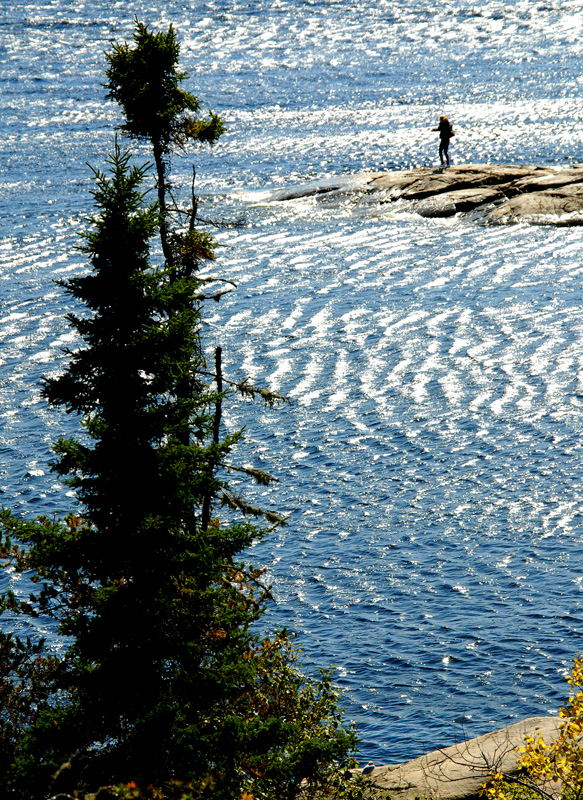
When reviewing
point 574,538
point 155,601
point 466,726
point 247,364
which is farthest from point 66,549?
point 247,364

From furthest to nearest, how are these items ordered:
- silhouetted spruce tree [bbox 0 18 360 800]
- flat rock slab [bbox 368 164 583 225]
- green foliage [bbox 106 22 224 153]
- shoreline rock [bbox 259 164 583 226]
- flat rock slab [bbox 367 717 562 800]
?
shoreline rock [bbox 259 164 583 226]
flat rock slab [bbox 368 164 583 225]
green foliage [bbox 106 22 224 153]
flat rock slab [bbox 367 717 562 800]
silhouetted spruce tree [bbox 0 18 360 800]

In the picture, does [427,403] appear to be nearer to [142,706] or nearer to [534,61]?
[142,706]

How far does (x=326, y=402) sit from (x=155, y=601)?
2669 centimetres

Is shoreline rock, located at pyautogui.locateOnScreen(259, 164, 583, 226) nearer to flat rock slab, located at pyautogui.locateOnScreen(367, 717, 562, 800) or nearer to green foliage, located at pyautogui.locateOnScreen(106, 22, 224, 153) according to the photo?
green foliage, located at pyautogui.locateOnScreen(106, 22, 224, 153)

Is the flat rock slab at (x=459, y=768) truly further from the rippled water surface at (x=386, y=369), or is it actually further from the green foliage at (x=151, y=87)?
the green foliage at (x=151, y=87)

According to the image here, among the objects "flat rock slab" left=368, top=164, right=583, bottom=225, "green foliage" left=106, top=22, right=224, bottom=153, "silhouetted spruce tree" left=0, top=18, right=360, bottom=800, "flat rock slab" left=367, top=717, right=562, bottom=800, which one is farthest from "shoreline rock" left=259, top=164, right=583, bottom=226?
"silhouetted spruce tree" left=0, top=18, right=360, bottom=800

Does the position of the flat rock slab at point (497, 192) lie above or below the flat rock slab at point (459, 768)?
above

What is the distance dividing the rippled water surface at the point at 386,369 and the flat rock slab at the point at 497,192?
1945mm

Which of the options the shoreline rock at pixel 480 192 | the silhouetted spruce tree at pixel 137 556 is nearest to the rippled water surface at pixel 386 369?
the shoreline rock at pixel 480 192

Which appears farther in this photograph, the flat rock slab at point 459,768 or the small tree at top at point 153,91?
the small tree at top at point 153,91

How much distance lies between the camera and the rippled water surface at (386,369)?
2678cm

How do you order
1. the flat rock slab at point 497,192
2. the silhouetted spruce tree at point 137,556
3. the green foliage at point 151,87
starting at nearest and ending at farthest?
1. the silhouetted spruce tree at point 137,556
2. the green foliage at point 151,87
3. the flat rock slab at point 497,192

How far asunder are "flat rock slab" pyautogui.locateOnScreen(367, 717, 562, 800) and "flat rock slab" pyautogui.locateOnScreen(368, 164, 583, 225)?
46.6 m

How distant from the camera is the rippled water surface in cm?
2678
